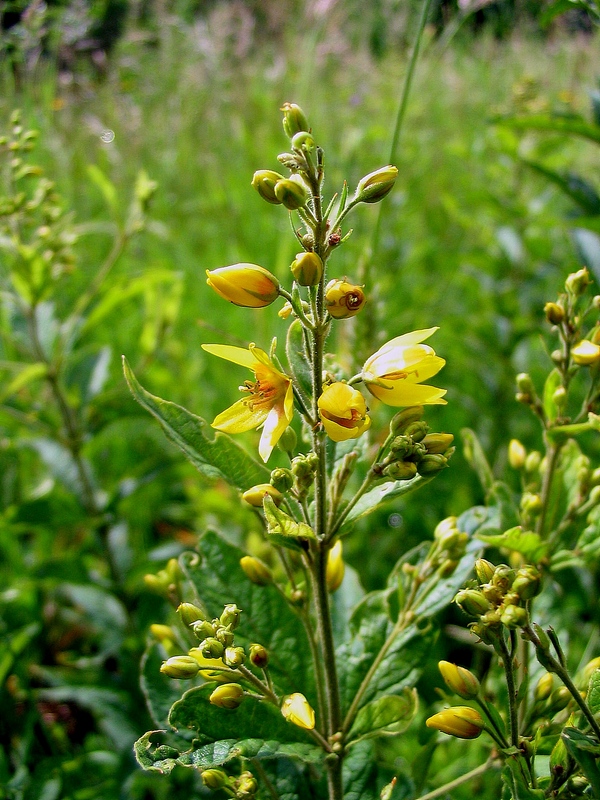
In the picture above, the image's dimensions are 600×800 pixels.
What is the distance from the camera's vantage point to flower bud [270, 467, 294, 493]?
96cm

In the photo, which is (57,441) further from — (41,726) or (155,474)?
(41,726)

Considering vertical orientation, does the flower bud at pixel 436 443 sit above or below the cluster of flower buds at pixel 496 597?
above

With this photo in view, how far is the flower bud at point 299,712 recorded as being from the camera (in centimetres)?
94

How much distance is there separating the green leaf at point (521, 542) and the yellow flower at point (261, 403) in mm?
387

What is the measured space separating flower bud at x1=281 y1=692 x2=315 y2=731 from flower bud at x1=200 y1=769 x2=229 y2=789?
0.13 m

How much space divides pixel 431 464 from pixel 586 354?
414mm

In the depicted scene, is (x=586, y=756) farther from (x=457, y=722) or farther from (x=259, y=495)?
(x=259, y=495)

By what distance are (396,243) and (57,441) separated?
231 cm

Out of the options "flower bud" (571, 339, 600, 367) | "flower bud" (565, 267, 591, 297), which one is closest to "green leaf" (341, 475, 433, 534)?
"flower bud" (571, 339, 600, 367)

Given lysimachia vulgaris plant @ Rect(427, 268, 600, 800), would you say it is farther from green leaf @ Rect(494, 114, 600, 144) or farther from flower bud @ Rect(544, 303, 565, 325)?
green leaf @ Rect(494, 114, 600, 144)

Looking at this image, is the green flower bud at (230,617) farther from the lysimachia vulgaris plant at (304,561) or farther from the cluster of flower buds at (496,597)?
the cluster of flower buds at (496,597)

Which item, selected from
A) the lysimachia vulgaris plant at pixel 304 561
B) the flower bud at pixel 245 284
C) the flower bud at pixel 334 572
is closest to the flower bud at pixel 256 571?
the lysimachia vulgaris plant at pixel 304 561

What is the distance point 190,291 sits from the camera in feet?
13.8

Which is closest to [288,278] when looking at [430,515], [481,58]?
[430,515]
